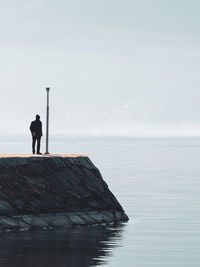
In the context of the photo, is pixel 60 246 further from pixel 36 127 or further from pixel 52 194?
pixel 36 127

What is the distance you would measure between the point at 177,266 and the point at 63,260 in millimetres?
3530

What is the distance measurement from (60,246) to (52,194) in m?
6.51

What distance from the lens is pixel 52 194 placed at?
113ft

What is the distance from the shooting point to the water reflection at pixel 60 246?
24766 mm

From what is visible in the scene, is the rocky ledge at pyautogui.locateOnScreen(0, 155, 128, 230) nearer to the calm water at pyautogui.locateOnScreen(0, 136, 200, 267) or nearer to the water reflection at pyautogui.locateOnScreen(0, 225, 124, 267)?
the calm water at pyautogui.locateOnScreen(0, 136, 200, 267)

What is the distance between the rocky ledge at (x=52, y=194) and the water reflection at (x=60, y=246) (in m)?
1.21

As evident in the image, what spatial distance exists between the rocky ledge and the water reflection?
1.21 metres

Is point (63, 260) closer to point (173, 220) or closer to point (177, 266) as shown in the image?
point (177, 266)

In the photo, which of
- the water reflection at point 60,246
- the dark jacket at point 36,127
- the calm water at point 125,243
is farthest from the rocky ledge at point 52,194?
the dark jacket at point 36,127

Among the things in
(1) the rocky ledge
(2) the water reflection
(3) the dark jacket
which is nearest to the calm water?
(2) the water reflection

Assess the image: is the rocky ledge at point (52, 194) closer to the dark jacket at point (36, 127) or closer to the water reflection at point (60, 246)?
the water reflection at point (60, 246)

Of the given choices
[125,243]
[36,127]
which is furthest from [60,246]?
[36,127]

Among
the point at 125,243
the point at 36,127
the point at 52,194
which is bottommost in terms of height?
the point at 125,243

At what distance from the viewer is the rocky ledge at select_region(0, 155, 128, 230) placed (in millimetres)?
33062
